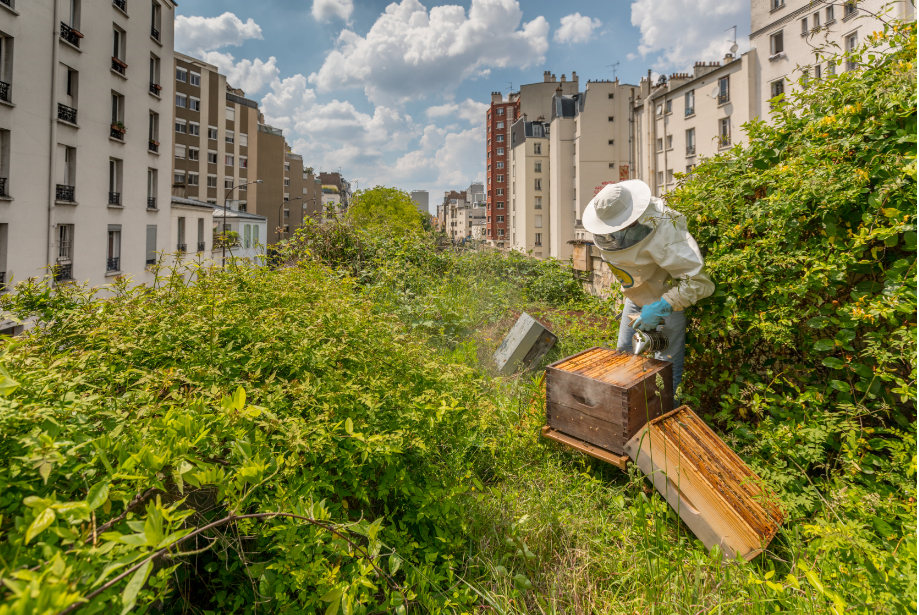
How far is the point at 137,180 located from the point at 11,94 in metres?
6.57

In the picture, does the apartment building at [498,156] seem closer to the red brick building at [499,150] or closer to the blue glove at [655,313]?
the red brick building at [499,150]

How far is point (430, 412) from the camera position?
2.55 meters

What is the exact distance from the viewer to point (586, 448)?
11.6 ft

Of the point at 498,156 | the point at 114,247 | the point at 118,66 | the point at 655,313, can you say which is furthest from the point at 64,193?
the point at 498,156

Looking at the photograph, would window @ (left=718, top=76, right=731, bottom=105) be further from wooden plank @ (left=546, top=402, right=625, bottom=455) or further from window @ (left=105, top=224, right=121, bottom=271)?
window @ (left=105, top=224, right=121, bottom=271)

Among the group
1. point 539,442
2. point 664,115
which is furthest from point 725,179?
point 664,115

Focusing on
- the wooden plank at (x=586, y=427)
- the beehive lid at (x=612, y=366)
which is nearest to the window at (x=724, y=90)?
the beehive lid at (x=612, y=366)

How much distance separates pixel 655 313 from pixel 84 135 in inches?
823

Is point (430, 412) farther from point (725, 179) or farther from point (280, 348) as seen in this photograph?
point (725, 179)

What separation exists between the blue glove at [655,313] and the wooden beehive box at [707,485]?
2.95ft

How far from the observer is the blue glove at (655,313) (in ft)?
13.0

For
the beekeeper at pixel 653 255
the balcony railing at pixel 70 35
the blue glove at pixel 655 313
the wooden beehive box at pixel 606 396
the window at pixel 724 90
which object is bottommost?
the wooden beehive box at pixel 606 396

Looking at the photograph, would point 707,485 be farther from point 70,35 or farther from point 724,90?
point 724,90

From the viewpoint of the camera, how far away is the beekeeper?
12.3ft
